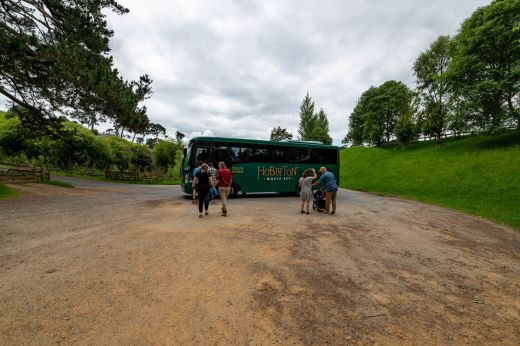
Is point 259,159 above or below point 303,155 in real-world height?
below

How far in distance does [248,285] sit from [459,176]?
75.2 ft

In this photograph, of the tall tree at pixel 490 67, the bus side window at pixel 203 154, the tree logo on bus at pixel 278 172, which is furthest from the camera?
the tall tree at pixel 490 67

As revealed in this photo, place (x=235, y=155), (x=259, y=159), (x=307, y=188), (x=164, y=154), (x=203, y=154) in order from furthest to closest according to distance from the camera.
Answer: (x=164, y=154), (x=259, y=159), (x=235, y=155), (x=203, y=154), (x=307, y=188)

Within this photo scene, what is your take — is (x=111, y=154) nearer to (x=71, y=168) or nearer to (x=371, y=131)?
(x=71, y=168)

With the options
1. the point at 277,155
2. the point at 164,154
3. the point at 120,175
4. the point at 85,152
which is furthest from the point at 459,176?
the point at 85,152

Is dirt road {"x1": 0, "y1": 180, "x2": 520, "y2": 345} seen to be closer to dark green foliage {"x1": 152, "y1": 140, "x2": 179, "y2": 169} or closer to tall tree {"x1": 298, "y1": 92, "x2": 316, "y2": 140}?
dark green foliage {"x1": 152, "y1": 140, "x2": 179, "y2": 169}

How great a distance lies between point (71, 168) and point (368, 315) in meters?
39.0

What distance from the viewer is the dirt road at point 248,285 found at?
2.79m

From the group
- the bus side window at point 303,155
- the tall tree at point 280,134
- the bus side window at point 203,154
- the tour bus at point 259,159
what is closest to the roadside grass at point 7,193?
the tour bus at point 259,159

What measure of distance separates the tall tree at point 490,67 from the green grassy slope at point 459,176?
314 cm

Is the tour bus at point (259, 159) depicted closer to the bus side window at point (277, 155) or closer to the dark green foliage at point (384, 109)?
the bus side window at point (277, 155)

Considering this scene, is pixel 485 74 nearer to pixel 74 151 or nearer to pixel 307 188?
pixel 307 188

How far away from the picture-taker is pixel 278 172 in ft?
51.3

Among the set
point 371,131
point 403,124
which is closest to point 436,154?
point 403,124
